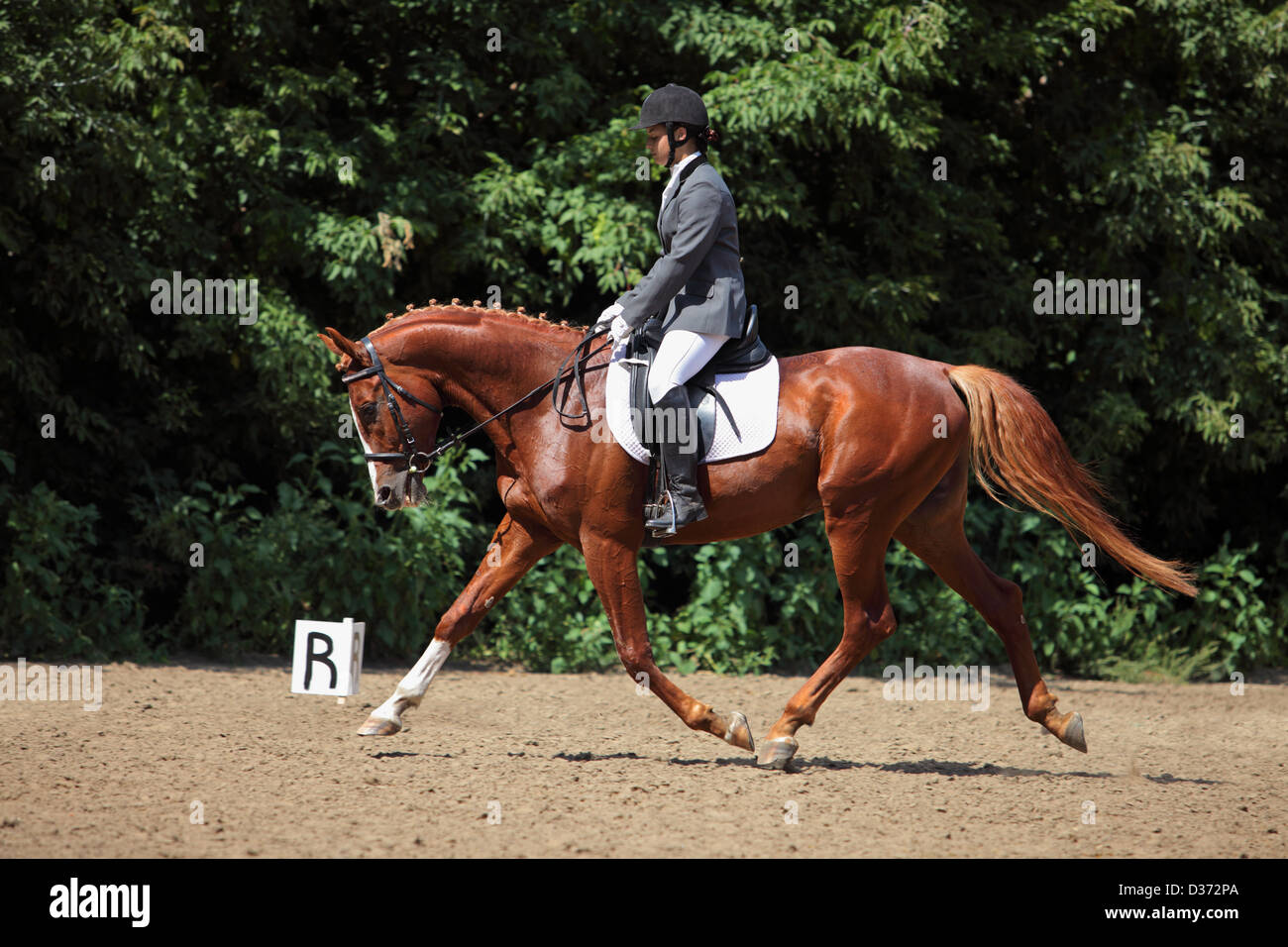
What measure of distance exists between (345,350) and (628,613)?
1.82 m

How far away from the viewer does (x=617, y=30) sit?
10289 millimetres

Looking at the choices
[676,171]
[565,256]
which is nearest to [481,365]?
[676,171]

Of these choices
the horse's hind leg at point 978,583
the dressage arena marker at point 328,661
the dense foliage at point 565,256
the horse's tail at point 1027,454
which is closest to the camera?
the horse's tail at point 1027,454

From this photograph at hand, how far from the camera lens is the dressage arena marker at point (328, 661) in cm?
682

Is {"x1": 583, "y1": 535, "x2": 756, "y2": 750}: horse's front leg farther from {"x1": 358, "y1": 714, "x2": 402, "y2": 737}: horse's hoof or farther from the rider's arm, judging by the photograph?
{"x1": 358, "y1": 714, "x2": 402, "y2": 737}: horse's hoof

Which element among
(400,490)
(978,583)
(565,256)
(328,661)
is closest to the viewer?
(400,490)

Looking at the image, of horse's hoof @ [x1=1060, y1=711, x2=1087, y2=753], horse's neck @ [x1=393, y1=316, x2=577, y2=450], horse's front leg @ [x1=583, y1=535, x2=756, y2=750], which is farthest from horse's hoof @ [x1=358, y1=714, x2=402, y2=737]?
horse's hoof @ [x1=1060, y1=711, x2=1087, y2=753]

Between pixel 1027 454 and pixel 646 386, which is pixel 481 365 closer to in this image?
pixel 646 386

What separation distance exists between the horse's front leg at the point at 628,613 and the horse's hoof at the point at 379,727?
4.00 ft

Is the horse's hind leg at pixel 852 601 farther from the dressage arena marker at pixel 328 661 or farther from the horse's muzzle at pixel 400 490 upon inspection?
the dressage arena marker at pixel 328 661

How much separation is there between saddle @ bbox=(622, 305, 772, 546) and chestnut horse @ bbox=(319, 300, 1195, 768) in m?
0.10

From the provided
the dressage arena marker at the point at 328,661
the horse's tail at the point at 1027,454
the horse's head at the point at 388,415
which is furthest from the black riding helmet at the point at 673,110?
the dressage arena marker at the point at 328,661

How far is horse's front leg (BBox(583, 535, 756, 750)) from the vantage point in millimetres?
5969

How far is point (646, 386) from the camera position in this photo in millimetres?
5969
